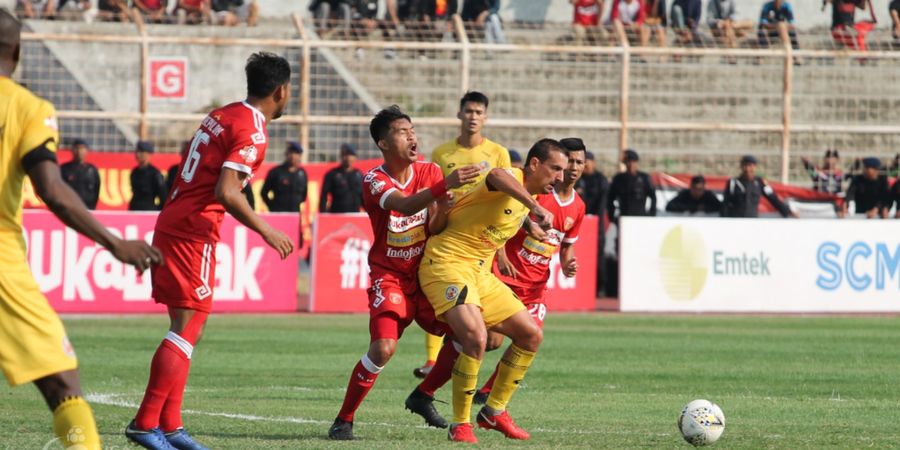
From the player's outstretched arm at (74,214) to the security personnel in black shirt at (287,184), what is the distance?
1653 centimetres

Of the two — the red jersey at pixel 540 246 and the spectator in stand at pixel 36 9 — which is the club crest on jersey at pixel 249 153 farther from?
the spectator in stand at pixel 36 9

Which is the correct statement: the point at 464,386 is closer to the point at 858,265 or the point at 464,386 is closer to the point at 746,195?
the point at 858,265

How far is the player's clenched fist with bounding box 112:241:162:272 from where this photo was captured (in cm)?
622

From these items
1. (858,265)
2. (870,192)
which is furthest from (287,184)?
(870,192)

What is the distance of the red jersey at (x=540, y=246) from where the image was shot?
38.7ft

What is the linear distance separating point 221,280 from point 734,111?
12.1m

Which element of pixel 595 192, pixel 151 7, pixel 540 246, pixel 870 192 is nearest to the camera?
pixel 540 246

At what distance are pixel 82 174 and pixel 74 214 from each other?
658 inches

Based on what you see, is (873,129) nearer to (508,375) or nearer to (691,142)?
(691,142)

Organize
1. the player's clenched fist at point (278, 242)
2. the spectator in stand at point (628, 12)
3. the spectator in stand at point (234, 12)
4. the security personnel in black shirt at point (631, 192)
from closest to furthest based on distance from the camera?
the player's clenched fist at point (278, 242), the security personnel in black shirt at point (631, 192), the spectator in stand at point (234, 12), the spectator in stand at point (628, 12)

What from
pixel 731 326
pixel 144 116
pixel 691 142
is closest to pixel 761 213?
pixel 691 142

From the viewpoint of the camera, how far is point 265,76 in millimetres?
8516

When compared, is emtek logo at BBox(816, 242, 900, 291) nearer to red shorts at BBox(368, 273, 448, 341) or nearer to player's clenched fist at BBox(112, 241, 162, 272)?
red shorts at BBox(368, 273, 448, 341)

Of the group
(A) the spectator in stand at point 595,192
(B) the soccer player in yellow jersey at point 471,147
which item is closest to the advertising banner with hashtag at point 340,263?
(A) the spectator in stand at point 595,192
